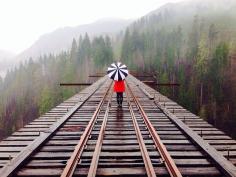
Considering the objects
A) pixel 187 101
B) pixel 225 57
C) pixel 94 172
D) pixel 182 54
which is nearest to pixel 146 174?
pixel 94 172

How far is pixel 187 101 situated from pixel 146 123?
69.0m

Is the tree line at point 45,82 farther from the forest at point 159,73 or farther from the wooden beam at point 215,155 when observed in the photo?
the wooden beam at point 215,155

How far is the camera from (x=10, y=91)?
144750 mm

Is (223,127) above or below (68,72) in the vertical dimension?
below

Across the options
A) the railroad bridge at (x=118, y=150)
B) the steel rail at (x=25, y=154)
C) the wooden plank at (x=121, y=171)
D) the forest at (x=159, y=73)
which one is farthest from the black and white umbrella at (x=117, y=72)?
the forest at (x=159, y=73)

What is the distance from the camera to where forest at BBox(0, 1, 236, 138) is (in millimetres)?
80500

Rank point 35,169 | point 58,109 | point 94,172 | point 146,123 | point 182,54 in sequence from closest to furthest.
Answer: point 94,172, point 35,169, point 146,123, point 58,109, point 182,54

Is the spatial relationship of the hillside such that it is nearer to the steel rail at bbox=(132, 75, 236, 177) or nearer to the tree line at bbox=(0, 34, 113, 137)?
the tree line at bbox=(0, 34, 113, 137)

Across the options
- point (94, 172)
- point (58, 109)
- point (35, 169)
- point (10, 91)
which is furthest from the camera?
point (10, 91)

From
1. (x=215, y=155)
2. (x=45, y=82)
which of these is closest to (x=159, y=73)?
(x=45, y=82)

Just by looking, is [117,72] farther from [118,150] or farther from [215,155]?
[215,155]

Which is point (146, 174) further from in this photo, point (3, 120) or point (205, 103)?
point (3, 120)

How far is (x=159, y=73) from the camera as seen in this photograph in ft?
311

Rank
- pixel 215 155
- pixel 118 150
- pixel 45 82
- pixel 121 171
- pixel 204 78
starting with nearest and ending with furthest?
pixel 121 171, pixel 215 155, pixel 118 150, pixel 204 78, pixel 45 82
